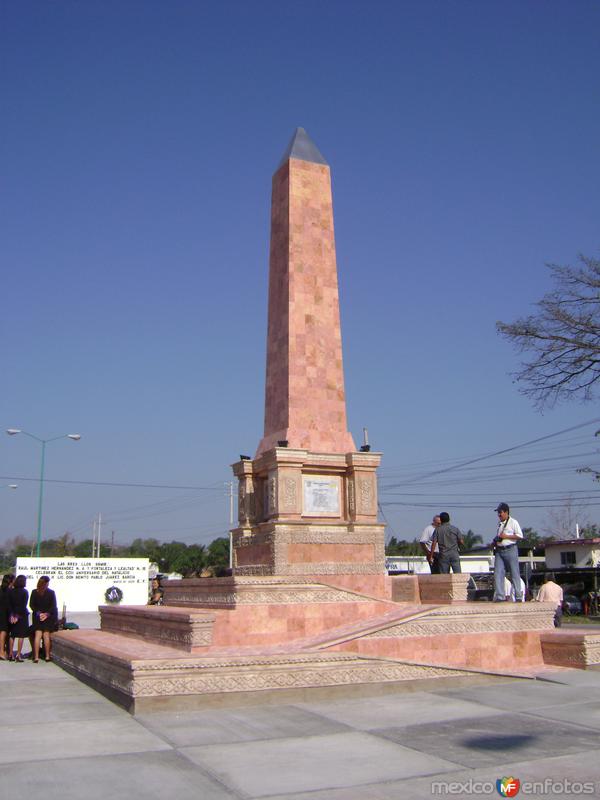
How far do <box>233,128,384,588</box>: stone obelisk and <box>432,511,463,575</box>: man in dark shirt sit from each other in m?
1.13

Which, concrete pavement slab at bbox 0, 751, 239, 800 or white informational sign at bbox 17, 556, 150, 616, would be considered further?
white informational sign at bbox 17, 556, 150, 616

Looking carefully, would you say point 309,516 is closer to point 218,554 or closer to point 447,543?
point 447,543

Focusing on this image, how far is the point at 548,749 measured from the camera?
5.81 meters

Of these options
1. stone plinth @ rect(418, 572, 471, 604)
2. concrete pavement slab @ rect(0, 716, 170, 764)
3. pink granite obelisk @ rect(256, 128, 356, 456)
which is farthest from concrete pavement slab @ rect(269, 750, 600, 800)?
pink granite obelisk @ rect(256, 128, 356, 456)

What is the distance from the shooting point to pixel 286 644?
10.1 m

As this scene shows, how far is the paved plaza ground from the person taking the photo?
4914 mm

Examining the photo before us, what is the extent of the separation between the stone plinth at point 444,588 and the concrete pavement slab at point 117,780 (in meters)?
8.11

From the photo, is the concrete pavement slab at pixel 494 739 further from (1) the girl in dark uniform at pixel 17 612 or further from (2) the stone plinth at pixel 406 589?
(1) the girl in dark uniform at pixel 17 612

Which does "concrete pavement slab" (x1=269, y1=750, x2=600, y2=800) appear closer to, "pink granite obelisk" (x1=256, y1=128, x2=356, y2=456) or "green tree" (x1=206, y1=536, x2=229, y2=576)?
"pink granite obelisk" (x1=256, y1=128, x2=356, y2=456)

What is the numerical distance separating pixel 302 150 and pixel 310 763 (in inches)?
532

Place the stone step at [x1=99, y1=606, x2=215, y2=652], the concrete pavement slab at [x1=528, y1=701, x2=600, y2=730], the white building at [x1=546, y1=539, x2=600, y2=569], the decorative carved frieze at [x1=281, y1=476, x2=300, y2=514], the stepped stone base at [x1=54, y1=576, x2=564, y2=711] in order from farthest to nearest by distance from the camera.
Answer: the white building at [x1=546, y1=539, x2=600, y2=569], the decorative carved frieze at [x1=281, y1=476, x2=300, y2=514], the stone step at [x1=99, y1=606, x2=215, y2=652], the stepped stone base at [x1=54, y1=576, x2=564, y2=711], the concrete pavement slab at [x1=528, y1=701, x2=600, y2=730]

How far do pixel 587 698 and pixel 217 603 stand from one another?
5.40m

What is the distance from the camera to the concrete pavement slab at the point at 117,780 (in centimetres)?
476

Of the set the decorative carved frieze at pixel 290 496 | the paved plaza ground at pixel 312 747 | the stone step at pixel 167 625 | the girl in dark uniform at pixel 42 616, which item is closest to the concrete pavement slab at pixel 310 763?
the paved plaza ground at pixel 312 747
